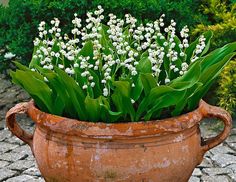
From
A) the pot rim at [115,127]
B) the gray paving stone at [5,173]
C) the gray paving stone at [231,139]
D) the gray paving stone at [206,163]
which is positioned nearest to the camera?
the pot rim at [115,127]

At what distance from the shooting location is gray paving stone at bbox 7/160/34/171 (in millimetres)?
5168

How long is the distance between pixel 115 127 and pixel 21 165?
6.36 ft

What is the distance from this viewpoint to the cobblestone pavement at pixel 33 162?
4961mm

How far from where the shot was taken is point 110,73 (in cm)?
380

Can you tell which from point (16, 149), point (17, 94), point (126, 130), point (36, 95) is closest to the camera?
point (126, 130)

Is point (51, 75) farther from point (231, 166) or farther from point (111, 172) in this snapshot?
point (231, 166)

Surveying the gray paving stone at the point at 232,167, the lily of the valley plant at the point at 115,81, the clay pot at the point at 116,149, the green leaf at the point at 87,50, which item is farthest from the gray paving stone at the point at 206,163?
the green leaf at the point at 87,50

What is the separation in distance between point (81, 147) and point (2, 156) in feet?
6.81

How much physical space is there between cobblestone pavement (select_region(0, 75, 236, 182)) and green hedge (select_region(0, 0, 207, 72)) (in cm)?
69

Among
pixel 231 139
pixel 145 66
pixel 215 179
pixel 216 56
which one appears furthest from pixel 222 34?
pixel 145 66

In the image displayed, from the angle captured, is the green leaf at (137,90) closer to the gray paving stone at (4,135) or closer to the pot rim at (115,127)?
the pot rim at (115,127)

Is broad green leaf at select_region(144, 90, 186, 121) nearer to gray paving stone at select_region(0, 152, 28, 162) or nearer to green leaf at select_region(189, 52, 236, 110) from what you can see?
green leaf at select_region(189, 52, 236, 110)

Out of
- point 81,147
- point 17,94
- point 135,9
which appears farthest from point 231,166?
point 17,94

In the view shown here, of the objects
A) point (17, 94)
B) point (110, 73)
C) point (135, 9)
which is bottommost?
point (17, 94)
